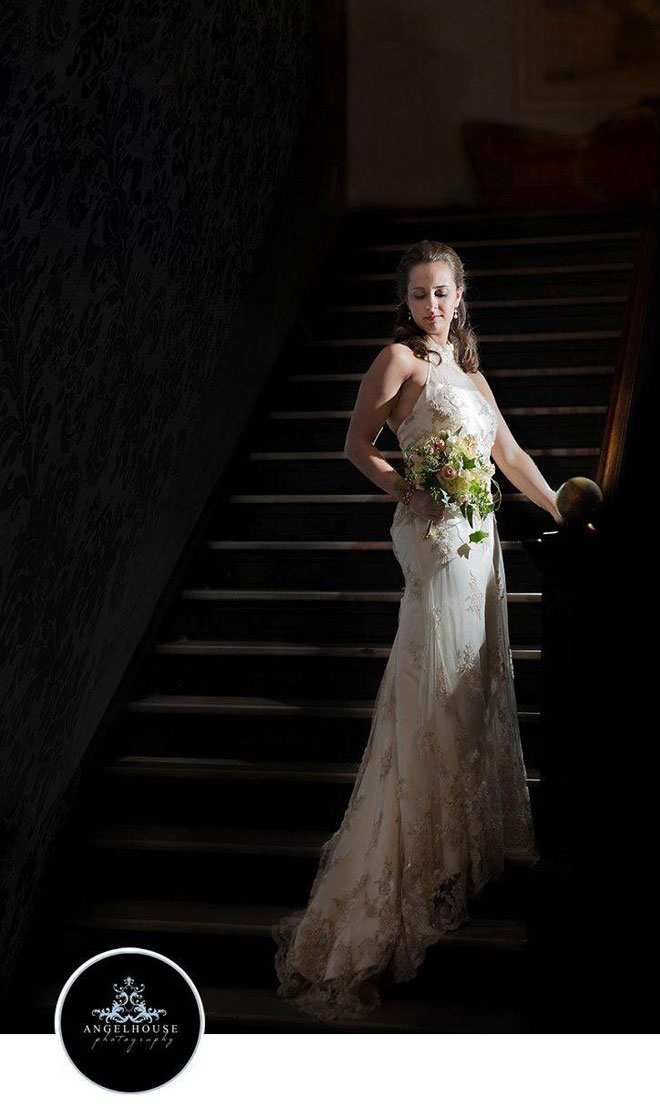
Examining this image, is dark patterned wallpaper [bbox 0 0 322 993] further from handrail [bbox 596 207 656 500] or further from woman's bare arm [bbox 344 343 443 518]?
handrail [bbox 596 207 656 500]

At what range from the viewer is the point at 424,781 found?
2633mm

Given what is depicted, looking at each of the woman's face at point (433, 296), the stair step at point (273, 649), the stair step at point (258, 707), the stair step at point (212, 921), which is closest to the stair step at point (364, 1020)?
the stair step at point (212, 921)

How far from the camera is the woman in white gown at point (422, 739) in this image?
8.50ft

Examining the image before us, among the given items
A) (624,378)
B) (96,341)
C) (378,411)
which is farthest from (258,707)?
(624,378)

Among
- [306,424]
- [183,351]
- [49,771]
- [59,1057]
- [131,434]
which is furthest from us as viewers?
[306,424]

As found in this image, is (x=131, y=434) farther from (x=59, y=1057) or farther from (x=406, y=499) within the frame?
(x=59, y=1057)

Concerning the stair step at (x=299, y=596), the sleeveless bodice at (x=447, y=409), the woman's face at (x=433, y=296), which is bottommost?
the stair step at (x=299, y=596)

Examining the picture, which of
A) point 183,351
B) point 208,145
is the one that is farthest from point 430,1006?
point 208,145

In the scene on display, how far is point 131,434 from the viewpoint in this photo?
3330mm

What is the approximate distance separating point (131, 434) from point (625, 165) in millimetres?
3460

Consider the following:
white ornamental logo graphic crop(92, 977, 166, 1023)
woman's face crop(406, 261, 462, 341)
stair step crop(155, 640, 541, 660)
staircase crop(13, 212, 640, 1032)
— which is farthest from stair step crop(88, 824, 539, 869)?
woman's face crop(406, 261, 462, 341)

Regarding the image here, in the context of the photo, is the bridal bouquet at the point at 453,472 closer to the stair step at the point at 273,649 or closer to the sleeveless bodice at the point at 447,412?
the sleeveless bodice at the point at 447,412

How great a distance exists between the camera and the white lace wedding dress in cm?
258

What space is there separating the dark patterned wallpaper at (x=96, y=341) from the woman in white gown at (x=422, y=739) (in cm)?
73
